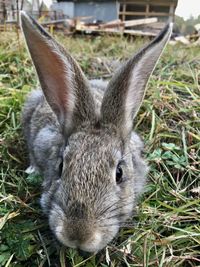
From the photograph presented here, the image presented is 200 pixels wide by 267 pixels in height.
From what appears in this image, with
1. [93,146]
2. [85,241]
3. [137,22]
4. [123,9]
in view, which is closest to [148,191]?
[93,146]

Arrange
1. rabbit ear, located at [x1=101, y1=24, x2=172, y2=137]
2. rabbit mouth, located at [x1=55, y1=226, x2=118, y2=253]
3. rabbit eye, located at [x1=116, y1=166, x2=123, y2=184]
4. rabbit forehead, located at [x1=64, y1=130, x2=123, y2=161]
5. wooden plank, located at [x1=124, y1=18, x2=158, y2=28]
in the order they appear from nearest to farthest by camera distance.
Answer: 1. rabbit mouth, located at [x1=55, y1=226, x2=118, y2=253]
2. rabbit forehead, located at [x1=64, y1=130, x2=123, y2=161]
3. rabbit eye, located at [x1=116, y1=166, x2=123, y2=184]
4. rabbit ear, located at [x1=101, y1=24, x2=172, y2=137]
5. wooden plank, located at [x1=124, y1=18, x2=158, y2=28]

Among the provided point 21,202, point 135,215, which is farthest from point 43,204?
point 135,215

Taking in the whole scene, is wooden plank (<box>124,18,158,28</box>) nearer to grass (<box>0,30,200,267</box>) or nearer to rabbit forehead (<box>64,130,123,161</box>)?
grass (<box>0,30,200,267</box>)

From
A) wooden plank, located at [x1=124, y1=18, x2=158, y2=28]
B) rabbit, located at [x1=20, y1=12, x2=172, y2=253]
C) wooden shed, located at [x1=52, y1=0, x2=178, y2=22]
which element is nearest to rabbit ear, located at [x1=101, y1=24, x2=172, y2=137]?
rabbit, located at [x1=20, y1=12, x2=172, y2=253]

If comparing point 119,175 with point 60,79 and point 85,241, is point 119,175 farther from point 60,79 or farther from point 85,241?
point 60,79

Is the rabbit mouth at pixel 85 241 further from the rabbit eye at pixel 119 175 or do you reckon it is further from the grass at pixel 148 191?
the rabbit eye at pixel 119 175

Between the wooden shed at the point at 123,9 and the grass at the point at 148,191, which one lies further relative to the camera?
the wooden shed at the point at 123,9

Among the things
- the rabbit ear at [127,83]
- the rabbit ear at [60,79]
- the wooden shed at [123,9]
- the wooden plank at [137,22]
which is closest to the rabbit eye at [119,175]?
the rabbit ear at [127,83]
